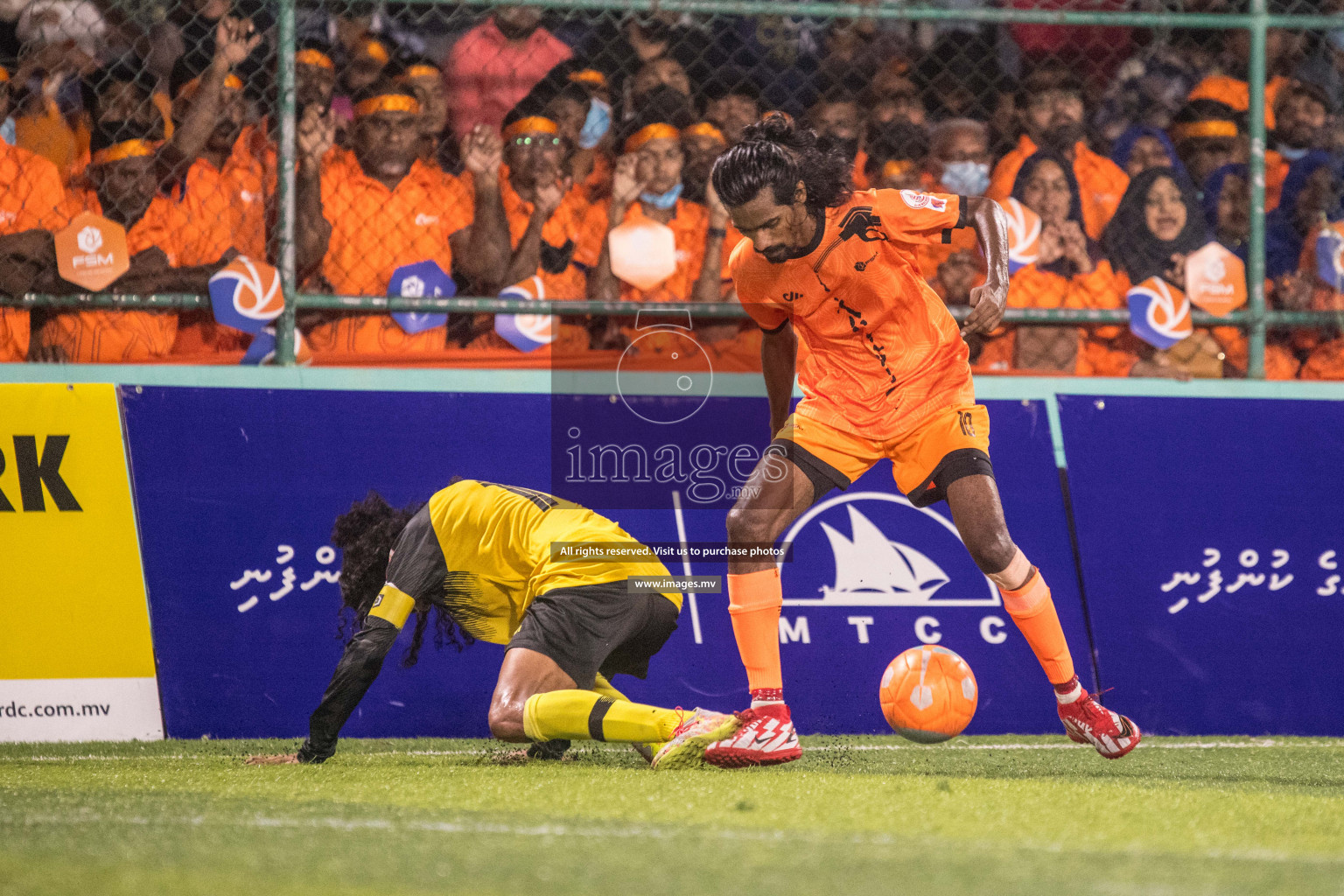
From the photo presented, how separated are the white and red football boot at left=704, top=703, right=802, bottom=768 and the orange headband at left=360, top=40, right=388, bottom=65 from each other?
366 centimetres

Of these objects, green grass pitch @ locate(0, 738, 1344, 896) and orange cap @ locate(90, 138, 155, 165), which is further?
orange cap @ locate(90, 138, 155, 165)

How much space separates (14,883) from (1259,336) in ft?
18.0

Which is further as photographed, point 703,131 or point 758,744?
point 703,131

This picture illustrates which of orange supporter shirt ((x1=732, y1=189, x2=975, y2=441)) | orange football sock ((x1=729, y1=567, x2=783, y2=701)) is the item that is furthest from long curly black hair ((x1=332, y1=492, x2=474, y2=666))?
orange supporter shirt ((x1=732, y1=189, x2=975, y2=441))

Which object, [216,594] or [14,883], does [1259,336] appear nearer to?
[216,594]

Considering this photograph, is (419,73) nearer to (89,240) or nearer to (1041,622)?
(89,240)

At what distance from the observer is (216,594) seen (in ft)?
17.3

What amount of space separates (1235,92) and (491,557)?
4334mm

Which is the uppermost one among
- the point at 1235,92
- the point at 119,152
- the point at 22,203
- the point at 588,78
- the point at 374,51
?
the point at 374,51

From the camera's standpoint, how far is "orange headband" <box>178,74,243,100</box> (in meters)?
5.98

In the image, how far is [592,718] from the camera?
163 inches

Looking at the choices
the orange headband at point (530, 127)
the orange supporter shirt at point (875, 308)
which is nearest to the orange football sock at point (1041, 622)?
the orange supporter shirt at point (875, 308)

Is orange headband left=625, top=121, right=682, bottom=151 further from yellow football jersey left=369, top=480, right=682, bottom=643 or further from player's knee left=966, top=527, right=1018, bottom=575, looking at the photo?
player's knee left=966, top=527, right=1018, bottom=575

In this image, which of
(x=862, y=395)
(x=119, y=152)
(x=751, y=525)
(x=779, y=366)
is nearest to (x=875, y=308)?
(x=862, y=395)
